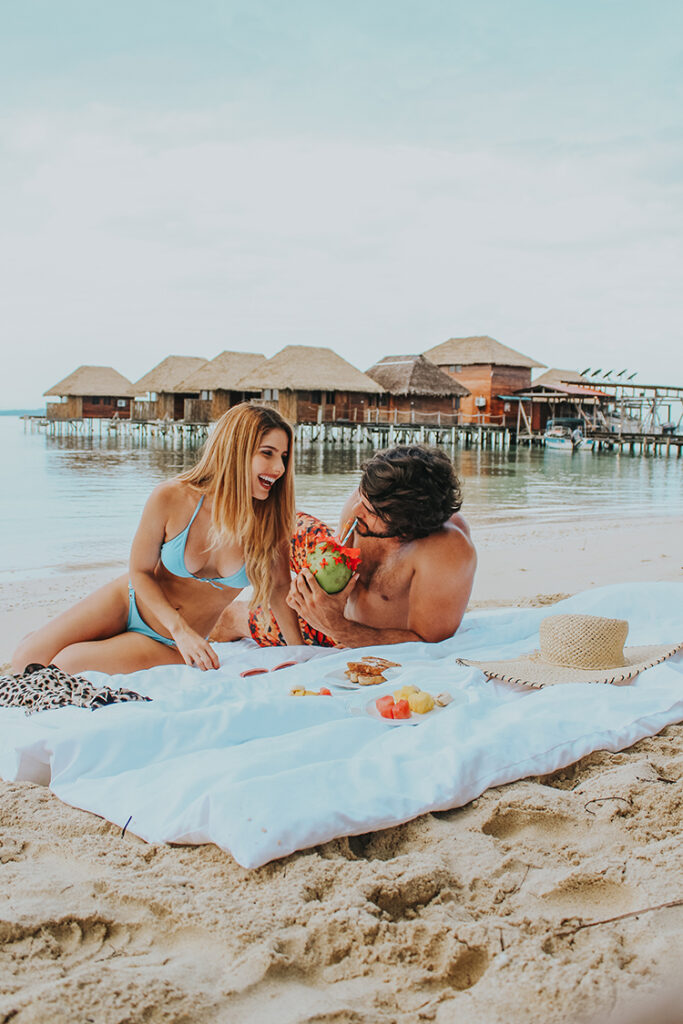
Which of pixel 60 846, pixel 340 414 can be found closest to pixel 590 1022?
pixel 60 846

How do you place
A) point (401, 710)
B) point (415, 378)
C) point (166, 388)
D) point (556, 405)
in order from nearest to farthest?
point (401, 710) → point (415, 378) → point (556, 405) → point (166, 388)

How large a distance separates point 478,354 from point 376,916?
151ft

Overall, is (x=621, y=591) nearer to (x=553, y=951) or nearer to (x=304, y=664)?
(x=304, y=664)

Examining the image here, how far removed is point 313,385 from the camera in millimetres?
39062

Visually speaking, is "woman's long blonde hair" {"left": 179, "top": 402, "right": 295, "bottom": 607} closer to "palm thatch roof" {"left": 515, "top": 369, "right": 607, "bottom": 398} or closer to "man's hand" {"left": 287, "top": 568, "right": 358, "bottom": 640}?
"man's hand" {"left": 287, "top": 568, "right": 358, "bottom": 640}

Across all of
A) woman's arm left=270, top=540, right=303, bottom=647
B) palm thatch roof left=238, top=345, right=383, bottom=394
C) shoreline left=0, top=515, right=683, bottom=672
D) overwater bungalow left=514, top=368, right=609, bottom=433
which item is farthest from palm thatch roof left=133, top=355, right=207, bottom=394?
woman's arm left=270, top=540, right=303, bottom=647

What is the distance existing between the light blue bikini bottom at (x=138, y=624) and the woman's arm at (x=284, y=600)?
0.53 m

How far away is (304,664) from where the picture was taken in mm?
3344

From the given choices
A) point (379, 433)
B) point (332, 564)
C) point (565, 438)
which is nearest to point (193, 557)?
point (332, 564)

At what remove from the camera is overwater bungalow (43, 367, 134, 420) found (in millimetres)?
55188

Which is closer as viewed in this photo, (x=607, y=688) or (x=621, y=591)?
(x=607, y=688)

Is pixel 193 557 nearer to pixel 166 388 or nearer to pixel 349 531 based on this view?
pixel 349 531

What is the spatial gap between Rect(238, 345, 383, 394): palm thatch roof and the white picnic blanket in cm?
3646

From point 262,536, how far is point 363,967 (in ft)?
7.02
